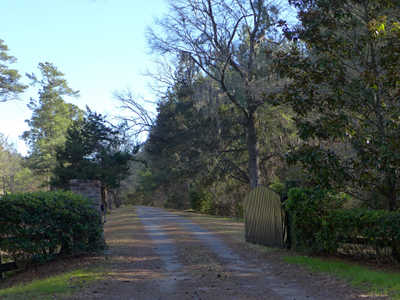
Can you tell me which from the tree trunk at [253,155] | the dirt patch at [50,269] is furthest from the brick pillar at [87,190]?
the tree trunk at [253,155]

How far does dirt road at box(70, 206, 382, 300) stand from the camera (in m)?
7.12

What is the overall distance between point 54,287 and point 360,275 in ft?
17.8

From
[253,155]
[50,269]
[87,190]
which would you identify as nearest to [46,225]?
[50,269]

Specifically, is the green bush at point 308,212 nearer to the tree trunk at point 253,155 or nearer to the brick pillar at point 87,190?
the brick pillar at point 87,190

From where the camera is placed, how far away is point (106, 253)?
38.6 ft

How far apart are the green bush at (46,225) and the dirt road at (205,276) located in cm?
100

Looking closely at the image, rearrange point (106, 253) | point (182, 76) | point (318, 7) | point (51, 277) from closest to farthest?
1. point (51, 277)
2. point (318, 7)
3. point (106, 253)
4. point (182, 76)

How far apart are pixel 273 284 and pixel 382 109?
4.99 meters

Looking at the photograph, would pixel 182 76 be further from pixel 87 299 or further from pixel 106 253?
pixel 87 299

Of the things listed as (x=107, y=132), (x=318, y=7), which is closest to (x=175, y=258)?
(x=318, y=7)

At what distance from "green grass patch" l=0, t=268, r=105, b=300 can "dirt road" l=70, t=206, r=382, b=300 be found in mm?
329

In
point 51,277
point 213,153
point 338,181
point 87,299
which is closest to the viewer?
point 87,299

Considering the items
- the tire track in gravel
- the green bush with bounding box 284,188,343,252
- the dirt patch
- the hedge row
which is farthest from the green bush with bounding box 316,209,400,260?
the dirt patch

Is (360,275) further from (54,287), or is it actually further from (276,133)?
(276,133)
